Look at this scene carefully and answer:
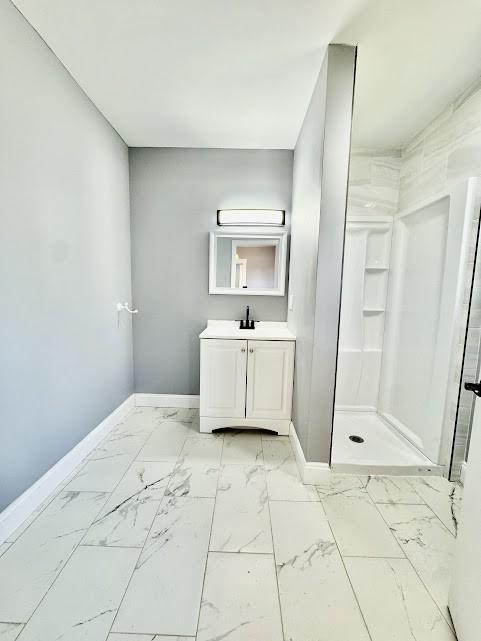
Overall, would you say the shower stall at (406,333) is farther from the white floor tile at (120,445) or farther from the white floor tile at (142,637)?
the white floor tile at (120,445)

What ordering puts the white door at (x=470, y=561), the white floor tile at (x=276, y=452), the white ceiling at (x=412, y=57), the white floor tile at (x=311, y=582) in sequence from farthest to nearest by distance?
the white floor tile at (x=276, y=452) < the white ceiling at (x=412, y=57) < the white floor tile at (x=311, y=582) < the white door at (x=470, y=561)

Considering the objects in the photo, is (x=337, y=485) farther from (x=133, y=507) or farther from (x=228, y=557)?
(x=133, y=507)

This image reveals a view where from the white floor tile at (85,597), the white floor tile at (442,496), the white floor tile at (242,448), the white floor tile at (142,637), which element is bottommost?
the white floor tile at (242,448)

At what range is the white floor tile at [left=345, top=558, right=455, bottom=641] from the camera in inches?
37.9

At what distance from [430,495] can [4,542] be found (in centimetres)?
226

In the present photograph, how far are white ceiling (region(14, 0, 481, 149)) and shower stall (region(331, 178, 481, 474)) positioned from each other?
0.69 metres

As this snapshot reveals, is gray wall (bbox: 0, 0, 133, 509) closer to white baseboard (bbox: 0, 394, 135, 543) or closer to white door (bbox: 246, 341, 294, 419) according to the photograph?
white baseboard (bbox: 0, 394, 135, 543)

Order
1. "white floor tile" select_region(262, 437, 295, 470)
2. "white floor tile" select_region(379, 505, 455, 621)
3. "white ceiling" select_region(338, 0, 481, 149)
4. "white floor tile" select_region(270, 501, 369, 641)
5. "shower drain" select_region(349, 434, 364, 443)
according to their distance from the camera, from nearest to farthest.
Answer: "white floor tile" select_region(270, 501, 369, 641), "white floor tile" select_region(379, 505, 455, 621), "white ceiling" select_region(338, 0, 481, 149), "white floor tile" select_region(262, 437, 295, 470), "shower drain" select_region(349, 434, 364, 443)

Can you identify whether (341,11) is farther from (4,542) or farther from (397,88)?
(4,542)

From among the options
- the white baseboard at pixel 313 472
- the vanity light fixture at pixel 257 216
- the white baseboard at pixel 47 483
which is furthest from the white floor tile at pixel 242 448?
the vanity light fixture at pixel 257 216

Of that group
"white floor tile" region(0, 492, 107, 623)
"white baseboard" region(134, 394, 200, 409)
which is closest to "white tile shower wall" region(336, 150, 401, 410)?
"white baseboard" region(134, 394, 200, 409)

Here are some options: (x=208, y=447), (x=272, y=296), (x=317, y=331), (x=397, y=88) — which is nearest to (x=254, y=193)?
(x=272, y=296)

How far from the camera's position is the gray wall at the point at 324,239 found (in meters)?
1.48

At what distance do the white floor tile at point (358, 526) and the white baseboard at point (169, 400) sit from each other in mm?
1531
